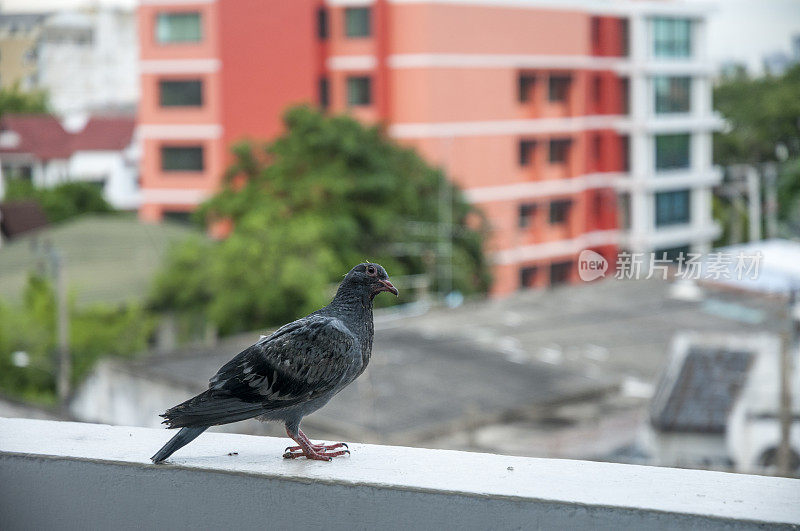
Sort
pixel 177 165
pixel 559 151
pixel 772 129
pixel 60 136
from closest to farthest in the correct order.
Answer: pixel 772 129 → pixel 60 136 → pixel 177 165 → pixel 559 151

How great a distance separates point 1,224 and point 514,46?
766 centimetres

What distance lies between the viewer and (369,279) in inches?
62.6

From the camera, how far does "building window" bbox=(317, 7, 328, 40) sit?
59.2 ft

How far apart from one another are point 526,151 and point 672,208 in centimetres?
240

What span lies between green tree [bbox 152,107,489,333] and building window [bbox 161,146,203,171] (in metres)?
2.47

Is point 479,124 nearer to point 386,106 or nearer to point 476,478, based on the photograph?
point 386,106

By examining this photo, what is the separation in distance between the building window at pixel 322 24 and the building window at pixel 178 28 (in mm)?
1771

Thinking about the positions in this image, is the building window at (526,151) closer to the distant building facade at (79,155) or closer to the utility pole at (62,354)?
the distant building facade at (79,155)

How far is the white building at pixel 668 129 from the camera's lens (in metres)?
16.7

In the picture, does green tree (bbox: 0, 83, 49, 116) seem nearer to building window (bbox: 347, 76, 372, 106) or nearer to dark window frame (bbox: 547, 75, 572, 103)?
building window (bbox: 347, 76, 372, 106)

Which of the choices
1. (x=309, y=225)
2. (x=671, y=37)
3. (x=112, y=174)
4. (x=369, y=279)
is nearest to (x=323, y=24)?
(x=112, y=174)

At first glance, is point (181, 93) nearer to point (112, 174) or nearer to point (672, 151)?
point (112, 174)

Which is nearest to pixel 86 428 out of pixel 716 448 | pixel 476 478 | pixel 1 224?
pixel 476 478

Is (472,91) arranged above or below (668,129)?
above
